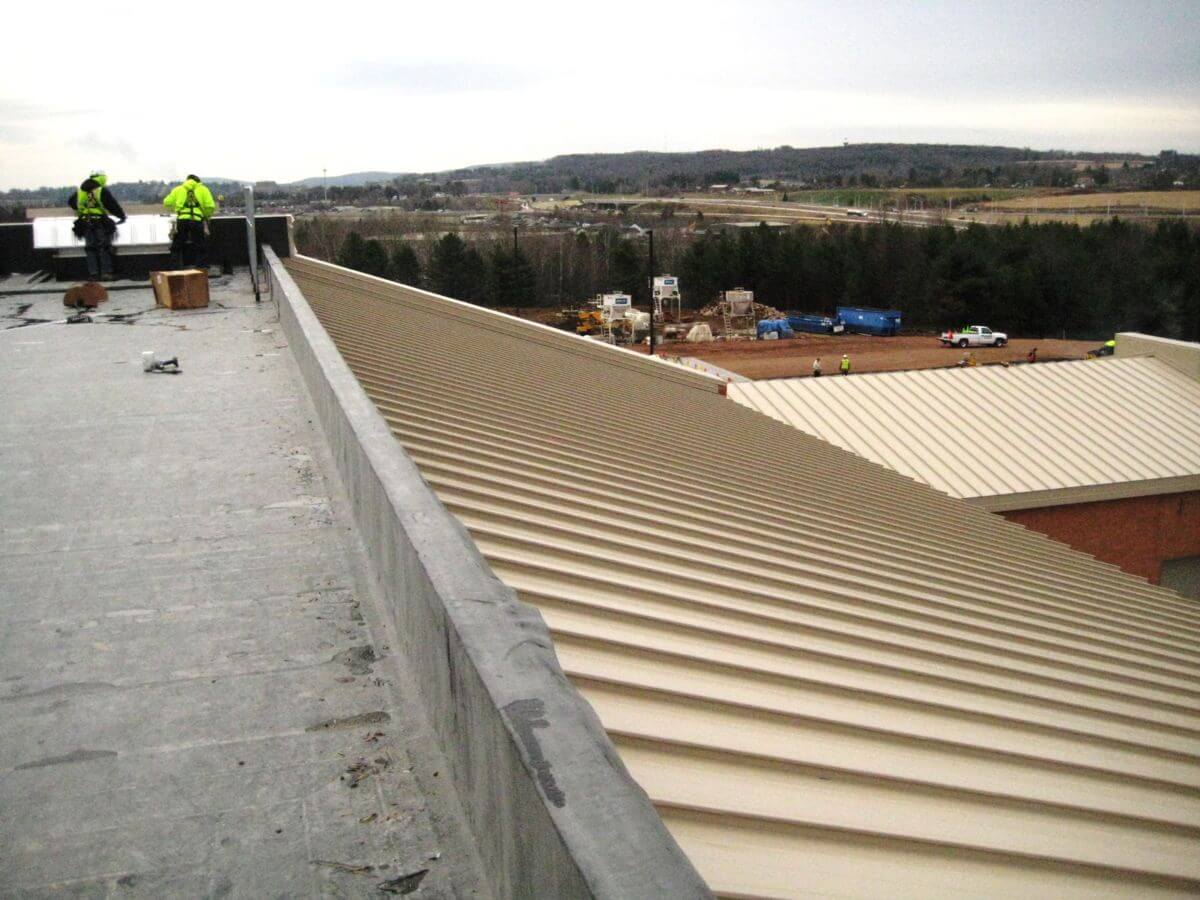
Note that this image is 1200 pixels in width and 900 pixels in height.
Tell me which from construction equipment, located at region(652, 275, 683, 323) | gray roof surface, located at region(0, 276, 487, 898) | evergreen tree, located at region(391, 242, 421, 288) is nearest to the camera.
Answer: gray roof surface, located at region(0, 276, 487, 898)

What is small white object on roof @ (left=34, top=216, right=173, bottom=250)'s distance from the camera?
21.8 meters

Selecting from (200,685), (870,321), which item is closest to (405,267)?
(870,321)

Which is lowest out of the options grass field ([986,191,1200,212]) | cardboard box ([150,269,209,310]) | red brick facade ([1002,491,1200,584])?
red brick facade ([1002,491,1200,584])

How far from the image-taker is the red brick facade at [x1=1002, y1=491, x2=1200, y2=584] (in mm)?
17797

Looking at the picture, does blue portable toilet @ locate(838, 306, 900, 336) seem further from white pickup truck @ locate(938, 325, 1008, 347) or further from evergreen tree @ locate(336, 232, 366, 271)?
evergreen tree @ locate(336, 232, 366, 271)

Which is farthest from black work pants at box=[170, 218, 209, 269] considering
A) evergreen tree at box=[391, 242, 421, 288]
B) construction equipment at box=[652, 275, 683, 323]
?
evergreen tree at box=[391, 242, 421, 288]

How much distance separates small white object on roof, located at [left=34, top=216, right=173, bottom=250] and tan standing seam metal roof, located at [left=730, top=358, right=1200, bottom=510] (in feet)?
38.6

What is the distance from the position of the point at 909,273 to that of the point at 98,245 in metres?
74.1

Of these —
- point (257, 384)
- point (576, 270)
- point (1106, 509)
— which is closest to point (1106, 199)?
point (576, 270)

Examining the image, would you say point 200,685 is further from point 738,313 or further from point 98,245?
point 738,313

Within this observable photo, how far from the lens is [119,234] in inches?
857

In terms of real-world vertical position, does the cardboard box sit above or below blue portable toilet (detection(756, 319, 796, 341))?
above

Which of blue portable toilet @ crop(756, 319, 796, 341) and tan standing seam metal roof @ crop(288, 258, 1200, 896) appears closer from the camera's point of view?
tan standing seam metal roof @ crop(288, 258, 1200, 896)

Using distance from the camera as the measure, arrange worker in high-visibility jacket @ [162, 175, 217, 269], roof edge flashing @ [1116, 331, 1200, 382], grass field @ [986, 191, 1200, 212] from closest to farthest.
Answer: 1. worker in high-visibility jacket @ [162, 175, 217, 269]
2. roof edge flashing @ [1116, 331, 1200, 382]
3. grass field @ [986, 191, 1200, 212]
